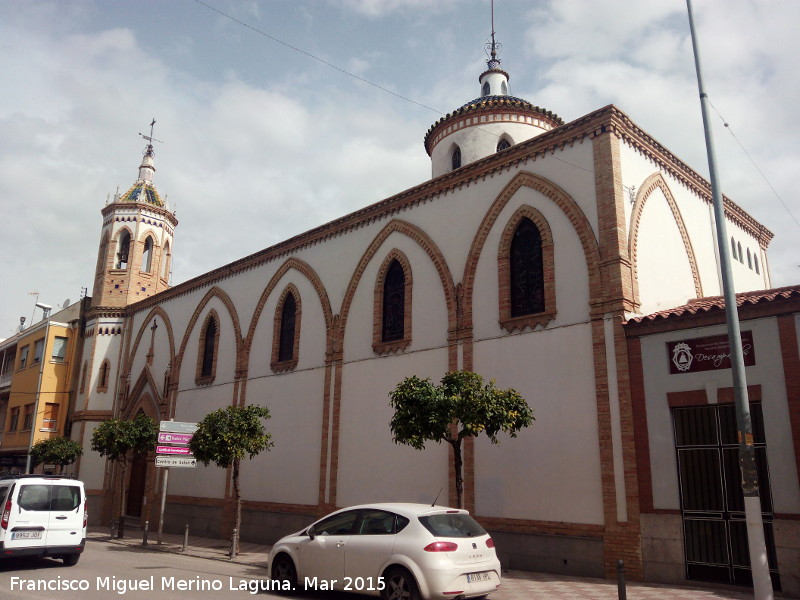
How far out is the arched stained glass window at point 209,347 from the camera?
24447 mm

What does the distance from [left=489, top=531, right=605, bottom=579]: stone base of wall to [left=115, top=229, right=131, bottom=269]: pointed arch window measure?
23.6 m

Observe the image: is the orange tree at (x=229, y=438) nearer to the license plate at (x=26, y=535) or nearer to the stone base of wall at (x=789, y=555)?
the license plate at (x=26, y=535)

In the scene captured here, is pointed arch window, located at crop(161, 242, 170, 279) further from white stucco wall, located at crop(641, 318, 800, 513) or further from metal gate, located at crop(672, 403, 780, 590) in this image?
metal gate, located at crop(672, 403, 780, 590)

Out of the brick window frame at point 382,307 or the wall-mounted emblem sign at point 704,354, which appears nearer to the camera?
the wall-mounted emblem sign at point 704,354

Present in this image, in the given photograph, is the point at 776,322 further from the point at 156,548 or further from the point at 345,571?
the point at 156,548

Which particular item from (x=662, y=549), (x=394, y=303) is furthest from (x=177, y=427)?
(x=662, y=549)

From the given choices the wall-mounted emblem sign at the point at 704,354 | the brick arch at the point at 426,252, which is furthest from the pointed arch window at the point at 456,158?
the wall-mounted emblem sign at the point at 704,354

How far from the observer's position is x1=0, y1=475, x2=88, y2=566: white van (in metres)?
11.7

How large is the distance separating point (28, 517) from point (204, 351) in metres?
13.1

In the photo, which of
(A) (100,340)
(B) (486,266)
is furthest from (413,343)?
(A) (100,340)

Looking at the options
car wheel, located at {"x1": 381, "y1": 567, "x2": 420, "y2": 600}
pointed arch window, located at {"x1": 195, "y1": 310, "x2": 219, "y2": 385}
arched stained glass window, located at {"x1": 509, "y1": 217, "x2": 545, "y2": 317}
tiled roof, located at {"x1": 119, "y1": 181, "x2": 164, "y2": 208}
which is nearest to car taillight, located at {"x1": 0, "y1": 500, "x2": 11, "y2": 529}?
car wheel, located at {"x1": 381, "y1": 567, "x2": 420, "y2": 600}

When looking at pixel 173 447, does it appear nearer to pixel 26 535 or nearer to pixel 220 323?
pixel 26 535

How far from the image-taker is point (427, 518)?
8609mm

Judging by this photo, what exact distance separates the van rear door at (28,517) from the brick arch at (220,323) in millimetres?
10463
